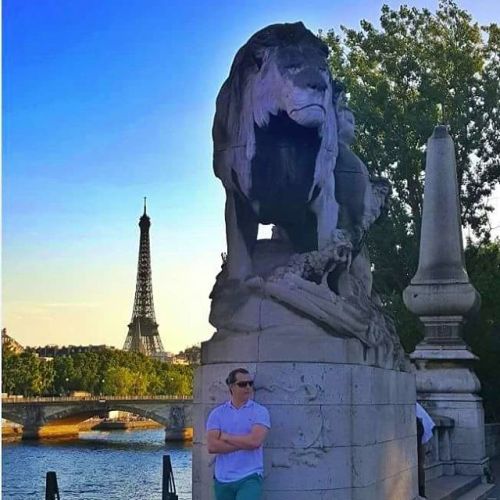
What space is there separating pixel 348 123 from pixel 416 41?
22561 millimetres

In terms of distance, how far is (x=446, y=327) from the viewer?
1408cm

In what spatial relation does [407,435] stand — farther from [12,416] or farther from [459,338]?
[12,416]

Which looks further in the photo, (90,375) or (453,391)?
(90,375)

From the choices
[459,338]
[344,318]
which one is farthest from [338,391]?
[459,338]

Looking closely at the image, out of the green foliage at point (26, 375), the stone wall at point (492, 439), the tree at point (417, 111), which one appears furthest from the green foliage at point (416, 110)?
the green foliage at point (26, 375)

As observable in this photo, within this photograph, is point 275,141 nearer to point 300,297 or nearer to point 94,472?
point 300,297

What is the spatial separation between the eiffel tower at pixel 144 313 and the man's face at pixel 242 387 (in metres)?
129

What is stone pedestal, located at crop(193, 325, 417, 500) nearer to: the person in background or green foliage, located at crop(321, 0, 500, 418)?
the person in background

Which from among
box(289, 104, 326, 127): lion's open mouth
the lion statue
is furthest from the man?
box(289, 104, 326, 127): lion's open mouth

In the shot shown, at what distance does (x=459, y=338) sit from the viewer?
14070 mm

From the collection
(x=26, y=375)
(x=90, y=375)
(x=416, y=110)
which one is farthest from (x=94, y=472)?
(x=90, y=375)

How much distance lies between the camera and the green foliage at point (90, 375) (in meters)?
95.1

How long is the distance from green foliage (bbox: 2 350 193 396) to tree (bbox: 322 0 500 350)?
6957 centimetres

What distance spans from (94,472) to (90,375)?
6482cm
